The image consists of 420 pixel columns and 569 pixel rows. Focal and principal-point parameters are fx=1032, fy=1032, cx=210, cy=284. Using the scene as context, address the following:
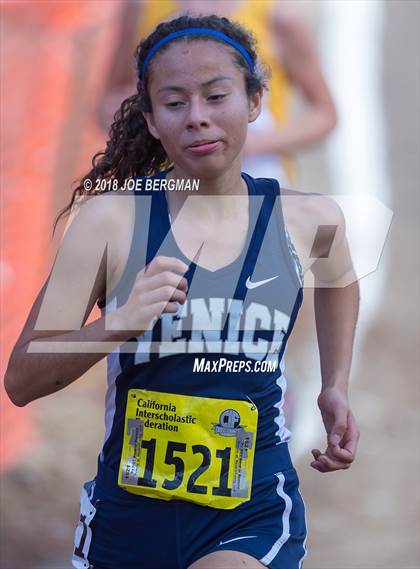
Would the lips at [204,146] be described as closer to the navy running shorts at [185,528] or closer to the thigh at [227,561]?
the navy running shorts at [185,528]

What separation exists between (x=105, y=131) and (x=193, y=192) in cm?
146

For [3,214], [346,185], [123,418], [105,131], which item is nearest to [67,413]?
[3,214]

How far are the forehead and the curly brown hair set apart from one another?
0.05 m

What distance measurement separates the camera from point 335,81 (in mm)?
3635

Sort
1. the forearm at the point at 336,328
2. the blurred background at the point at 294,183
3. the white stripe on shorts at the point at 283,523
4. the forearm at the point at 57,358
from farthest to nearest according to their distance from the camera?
the blurred background at the point at 294,183 < the forearm at the point at 336,328 < the white stripe on shorts at the point at 283,523 < the forearm at the point at 57,358

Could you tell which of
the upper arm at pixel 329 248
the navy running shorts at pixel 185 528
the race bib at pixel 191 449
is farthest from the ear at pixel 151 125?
the navy running shorts at pixel 185 528

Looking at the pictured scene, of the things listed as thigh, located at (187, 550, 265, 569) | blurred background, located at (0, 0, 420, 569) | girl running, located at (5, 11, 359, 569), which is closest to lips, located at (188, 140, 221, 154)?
girl running, located at (5, 11, 359, 569)

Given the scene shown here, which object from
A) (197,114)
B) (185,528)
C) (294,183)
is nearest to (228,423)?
(185,528)

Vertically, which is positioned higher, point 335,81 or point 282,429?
point 335,81

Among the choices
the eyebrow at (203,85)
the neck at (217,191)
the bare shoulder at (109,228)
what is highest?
the eyebrow at (203,85)

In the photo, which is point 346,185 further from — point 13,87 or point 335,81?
point 13,87

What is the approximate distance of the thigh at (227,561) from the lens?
191 centimetres

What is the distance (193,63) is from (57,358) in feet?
2.12

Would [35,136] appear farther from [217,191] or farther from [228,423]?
[228,423]
